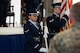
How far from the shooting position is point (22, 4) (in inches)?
388

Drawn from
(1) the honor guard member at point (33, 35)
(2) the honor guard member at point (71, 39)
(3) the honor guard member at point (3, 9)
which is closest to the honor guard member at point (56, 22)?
(1) the honor guard member at point (33, 35)

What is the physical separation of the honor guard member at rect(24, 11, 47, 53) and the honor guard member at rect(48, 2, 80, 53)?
3.17 meters

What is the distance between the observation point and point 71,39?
2.04m

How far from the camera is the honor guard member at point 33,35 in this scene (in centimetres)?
528

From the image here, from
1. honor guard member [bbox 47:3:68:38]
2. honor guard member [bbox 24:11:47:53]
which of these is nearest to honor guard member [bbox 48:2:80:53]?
honor guard member [bbox 24:11:47:53]

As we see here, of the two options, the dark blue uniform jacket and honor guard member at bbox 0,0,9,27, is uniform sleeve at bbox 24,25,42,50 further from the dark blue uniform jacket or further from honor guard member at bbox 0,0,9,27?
honor guard member at bbox 0,0,9,27

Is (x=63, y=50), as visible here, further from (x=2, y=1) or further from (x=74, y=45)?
(x=2, y=1)

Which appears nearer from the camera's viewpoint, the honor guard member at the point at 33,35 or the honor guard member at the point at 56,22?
the honor guard member at the point at 33,35

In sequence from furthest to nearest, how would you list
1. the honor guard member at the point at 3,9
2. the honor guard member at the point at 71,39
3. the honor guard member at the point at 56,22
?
the honor guard member at the point at 3,9 < the honor guard member at the point at 56,22 < the honor guard member at the point at 71,39

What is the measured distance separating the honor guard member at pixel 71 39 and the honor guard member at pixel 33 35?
317cm

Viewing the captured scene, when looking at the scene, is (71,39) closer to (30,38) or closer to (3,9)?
(30,38)

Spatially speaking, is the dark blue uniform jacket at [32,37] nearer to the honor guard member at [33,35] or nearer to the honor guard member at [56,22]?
the honor guard member at [33,35]

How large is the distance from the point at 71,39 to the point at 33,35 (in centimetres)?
329

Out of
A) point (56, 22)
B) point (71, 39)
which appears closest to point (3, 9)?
point (56, 22)
